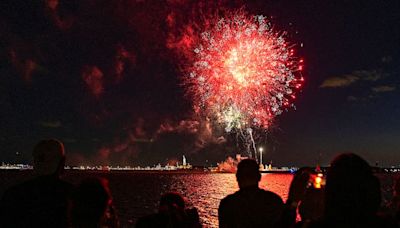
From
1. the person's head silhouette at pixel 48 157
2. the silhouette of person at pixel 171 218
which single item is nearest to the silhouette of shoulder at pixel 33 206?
the person's head silhouette at pixel 48 157

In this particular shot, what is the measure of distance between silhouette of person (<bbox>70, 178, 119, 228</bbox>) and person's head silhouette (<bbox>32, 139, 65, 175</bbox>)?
0.91 meters

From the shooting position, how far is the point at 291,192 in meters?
4.67

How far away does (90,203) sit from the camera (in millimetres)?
4355

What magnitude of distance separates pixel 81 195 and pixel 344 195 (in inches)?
103

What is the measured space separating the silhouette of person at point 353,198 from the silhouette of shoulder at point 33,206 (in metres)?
3.10

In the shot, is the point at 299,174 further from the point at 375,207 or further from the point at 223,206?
the point at 375,207

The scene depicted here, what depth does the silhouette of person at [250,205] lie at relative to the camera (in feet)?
17.8

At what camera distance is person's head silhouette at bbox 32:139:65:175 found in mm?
5188

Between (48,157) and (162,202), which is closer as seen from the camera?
(48,157)

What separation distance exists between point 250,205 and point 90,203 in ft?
6.92

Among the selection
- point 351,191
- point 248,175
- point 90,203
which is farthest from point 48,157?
point 351,191

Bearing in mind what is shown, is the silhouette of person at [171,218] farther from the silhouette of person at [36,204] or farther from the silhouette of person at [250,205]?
the silhouette of person at [36,204]

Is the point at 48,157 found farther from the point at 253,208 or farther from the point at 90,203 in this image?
the point at 253,208

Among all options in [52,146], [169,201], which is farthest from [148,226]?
[52,146]
